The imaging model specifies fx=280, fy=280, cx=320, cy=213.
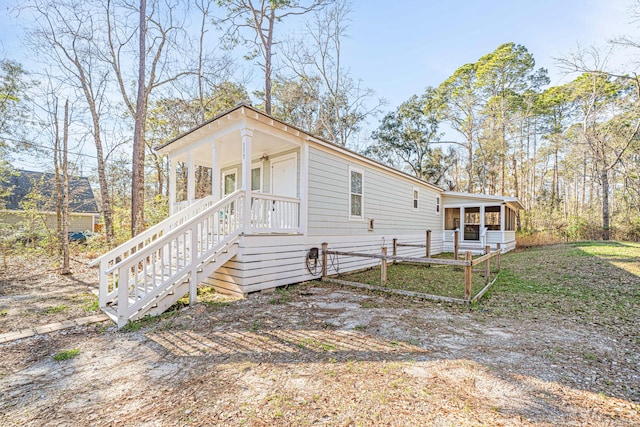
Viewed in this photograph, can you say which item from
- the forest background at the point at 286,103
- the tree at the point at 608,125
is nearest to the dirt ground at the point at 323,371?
the forest background at the point at 286,103

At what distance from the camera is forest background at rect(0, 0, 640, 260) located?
403 inches

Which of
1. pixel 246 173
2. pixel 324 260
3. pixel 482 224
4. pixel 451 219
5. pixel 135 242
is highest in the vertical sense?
pixel 246 173

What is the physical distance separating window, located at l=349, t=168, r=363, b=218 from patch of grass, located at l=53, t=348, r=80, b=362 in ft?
20.6


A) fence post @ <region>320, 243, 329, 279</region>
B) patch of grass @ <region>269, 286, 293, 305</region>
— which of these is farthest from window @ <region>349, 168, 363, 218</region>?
patch of grass @ <region>269, 286, 293, 305</region>

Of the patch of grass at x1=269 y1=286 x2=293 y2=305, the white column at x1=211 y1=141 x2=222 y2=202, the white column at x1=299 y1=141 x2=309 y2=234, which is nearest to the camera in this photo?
the patch of grass at x1=269 y1=286 x2=293 y2=305

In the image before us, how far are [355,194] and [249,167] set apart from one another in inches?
145

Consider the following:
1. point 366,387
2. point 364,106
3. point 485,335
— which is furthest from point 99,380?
point 364,106

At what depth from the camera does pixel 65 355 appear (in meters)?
3.06

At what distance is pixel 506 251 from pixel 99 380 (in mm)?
16511

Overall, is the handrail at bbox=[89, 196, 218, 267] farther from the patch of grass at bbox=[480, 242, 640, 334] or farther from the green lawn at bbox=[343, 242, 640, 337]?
the patch of grass at bbox=[480, 242, 640, 334]

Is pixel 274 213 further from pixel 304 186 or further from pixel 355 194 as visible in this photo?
pixel 355 194

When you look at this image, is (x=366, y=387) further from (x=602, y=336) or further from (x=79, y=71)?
(x=79, y=71)

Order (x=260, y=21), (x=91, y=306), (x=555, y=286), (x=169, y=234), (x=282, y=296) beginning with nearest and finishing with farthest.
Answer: (x=169, y=234)
(x=91, y=306)
(x=282, y=296)
(x=555, y=286)
(x=260, y=21)

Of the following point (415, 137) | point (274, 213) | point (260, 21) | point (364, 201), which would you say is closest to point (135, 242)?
point (274, 213)
